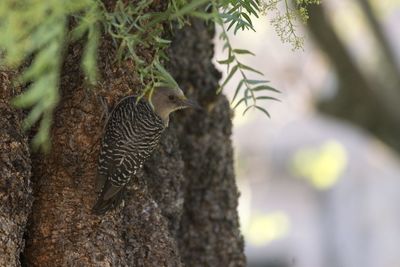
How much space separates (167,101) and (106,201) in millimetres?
538

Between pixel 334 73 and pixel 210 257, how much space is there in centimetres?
249

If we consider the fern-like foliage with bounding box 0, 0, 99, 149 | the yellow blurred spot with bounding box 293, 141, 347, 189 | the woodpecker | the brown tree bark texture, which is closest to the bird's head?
the woodpecker

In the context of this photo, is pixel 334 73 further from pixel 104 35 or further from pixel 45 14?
pixel 45 14

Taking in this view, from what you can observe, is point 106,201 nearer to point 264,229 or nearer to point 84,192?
point 84,192

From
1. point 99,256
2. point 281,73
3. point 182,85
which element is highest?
point 281,73

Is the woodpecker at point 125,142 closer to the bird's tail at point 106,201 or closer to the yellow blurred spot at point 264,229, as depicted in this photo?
the bird's tail at point 106,201

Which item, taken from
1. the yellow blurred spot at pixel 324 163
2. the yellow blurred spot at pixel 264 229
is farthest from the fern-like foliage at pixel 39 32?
the yellow blurred spot at pixel 264 229

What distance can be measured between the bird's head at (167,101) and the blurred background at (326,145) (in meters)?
2.52

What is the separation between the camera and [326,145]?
9.00 metres

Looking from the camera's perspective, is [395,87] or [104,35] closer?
Answer: [104,35]

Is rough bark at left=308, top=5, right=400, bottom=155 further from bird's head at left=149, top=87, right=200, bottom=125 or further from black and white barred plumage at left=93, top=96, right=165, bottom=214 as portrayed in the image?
black and white barred plumage at left=93, top=96, right=165, bottom=214

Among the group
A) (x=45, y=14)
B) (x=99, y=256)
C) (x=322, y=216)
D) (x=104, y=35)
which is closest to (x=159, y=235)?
(x=99, y=256)

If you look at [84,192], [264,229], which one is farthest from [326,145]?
[84,192]

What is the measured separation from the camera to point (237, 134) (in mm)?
10117
